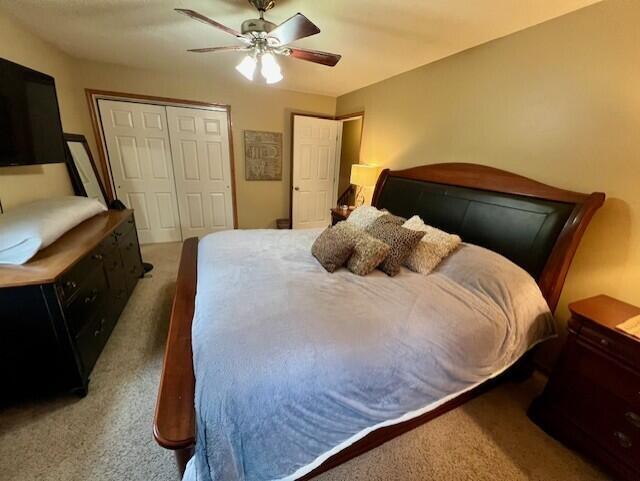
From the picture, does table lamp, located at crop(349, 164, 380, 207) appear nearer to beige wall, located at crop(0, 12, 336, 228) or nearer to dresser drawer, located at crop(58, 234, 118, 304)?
beige wall, located at crop(0, 12, 336, 228)

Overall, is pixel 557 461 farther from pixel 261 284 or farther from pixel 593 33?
pixel 593 33

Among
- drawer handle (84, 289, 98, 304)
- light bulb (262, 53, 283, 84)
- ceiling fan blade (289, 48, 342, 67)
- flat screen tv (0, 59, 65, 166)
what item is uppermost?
ceiling fan blade (289, 48, 342, 67)

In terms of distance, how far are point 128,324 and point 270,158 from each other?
3.03 m

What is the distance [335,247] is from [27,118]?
2321 millimetres

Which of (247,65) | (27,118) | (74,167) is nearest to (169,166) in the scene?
(74,167)

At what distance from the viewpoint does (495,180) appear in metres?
2.04

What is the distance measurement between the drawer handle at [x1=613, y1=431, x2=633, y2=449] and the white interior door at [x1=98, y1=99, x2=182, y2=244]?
4775mm

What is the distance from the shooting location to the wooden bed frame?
873 millimetres

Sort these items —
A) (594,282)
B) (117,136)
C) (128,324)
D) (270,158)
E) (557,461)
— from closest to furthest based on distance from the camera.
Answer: (557,461) < (594,282) < (128,324) < (117,136) < (270,158)

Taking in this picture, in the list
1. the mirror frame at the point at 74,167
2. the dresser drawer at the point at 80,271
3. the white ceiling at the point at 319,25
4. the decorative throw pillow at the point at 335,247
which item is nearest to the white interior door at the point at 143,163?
the mirror frame at the point at 74,167

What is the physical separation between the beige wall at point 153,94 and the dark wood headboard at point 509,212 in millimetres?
2487

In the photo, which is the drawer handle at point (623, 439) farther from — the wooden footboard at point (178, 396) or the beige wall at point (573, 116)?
the wooden footboard at point (178, 396)

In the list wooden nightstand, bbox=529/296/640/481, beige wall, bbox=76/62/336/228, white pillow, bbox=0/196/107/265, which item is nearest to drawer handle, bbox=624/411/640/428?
wooden nightstand, bbox=529/296/640/481

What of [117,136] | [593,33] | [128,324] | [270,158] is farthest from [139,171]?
[593,33]
